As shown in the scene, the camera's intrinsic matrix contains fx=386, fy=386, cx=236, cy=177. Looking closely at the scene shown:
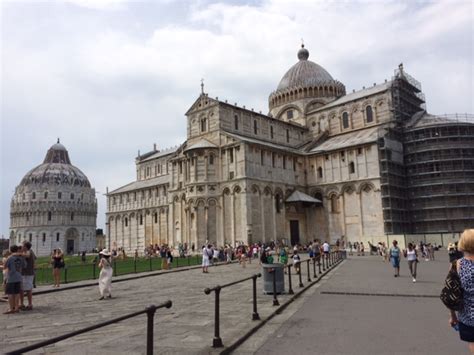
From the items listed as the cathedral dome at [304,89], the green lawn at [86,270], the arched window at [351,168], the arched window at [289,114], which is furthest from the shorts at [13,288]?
the arched window at [289,114]

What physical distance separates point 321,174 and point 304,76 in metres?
17.1

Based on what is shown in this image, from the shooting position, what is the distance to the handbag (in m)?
3.87

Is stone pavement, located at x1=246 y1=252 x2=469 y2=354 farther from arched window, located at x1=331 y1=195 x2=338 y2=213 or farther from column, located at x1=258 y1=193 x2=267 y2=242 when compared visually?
arched window, located at x1=331 y1=195 x2=338 y2=213

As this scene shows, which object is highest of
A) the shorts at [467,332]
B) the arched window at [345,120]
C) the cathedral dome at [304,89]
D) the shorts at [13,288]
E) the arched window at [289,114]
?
the cathedral dome at [304,89]

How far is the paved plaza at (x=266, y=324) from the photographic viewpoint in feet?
20.5

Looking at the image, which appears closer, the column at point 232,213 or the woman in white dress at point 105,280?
the woman in white dress at point 105,280

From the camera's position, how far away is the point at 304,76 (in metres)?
54.8

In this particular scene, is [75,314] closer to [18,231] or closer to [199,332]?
[199,332]

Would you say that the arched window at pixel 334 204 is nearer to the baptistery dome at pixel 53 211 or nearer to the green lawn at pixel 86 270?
the green lawn at pixel 86 270

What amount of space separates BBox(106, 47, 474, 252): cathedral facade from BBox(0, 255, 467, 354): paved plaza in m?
26.0

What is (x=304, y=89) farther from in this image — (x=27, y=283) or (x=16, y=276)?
(x=16, y=276)

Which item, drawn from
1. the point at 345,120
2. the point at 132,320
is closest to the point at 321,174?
the point at 345,120

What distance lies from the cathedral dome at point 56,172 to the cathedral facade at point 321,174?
59.2 m

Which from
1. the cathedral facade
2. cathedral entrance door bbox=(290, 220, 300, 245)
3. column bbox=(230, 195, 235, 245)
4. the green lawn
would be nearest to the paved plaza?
the green lawn
